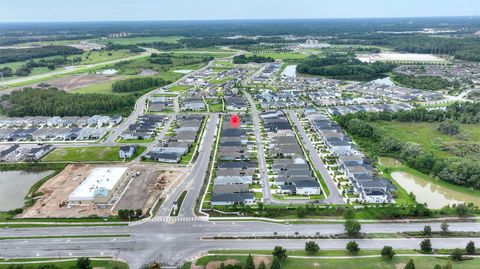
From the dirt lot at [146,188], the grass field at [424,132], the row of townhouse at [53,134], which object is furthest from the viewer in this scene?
the row of townhouse at [53,134]

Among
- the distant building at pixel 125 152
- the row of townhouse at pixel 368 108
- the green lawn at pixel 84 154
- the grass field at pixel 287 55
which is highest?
the grass field at pixel 287 55

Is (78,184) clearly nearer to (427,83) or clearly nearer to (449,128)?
(449,128)

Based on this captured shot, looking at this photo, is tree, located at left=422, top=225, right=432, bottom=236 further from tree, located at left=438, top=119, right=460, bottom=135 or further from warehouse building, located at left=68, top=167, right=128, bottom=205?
warehouse building, located at left=68, top=167, right=128, bottom=205

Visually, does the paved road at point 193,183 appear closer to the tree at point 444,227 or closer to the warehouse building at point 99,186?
the warehouse building at point 99,186

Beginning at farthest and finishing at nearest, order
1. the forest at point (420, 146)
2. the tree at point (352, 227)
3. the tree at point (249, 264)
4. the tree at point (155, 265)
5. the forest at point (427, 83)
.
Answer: the forest at point (427, 83), the forest at point (420, 146), the tree at point (352, 227), the tree at point (155, 265), the tree at point (249, 264)

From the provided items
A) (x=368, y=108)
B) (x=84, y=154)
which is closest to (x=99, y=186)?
(x=84, y=154)

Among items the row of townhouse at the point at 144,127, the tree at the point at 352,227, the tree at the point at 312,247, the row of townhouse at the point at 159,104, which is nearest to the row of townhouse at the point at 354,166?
the tree at the point at 352,227

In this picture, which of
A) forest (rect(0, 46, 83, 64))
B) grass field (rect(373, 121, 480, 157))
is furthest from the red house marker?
forest (rect(0, 46, 83, 64))
